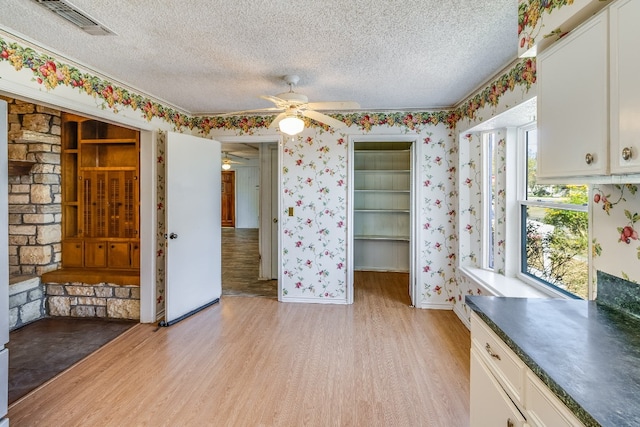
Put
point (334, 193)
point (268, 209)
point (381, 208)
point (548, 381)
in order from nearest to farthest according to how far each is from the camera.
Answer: point (548, 381) < point (334, 193) < point (268, 209) < point (381, 208)

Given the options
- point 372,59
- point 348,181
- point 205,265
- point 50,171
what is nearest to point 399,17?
point 372,59

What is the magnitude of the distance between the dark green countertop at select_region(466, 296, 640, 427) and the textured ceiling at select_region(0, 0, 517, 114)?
154cm

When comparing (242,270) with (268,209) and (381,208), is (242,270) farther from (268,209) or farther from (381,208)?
(381,208)

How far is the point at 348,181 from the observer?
3877 millimetres

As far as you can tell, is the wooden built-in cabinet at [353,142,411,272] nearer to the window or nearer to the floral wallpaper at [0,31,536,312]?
the floral wallpaper at [0,31,536,312]

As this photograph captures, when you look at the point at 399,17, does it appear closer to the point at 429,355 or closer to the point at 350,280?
the point at 429,355

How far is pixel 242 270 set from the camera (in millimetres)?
5613

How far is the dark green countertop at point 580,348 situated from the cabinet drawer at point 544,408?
0.03 meters

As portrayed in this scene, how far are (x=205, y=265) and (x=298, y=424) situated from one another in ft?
7.63

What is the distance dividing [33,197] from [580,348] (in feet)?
15.5

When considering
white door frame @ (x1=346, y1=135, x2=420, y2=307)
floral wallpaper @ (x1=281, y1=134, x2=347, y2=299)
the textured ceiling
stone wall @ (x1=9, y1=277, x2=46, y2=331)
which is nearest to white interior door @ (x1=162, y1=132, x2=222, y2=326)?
the textured ceiling

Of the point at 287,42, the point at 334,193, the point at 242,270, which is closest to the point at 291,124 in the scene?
the point at 287,42

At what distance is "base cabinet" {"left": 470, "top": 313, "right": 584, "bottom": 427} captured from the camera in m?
0.96

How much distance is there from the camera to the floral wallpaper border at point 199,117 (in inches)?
85.4
